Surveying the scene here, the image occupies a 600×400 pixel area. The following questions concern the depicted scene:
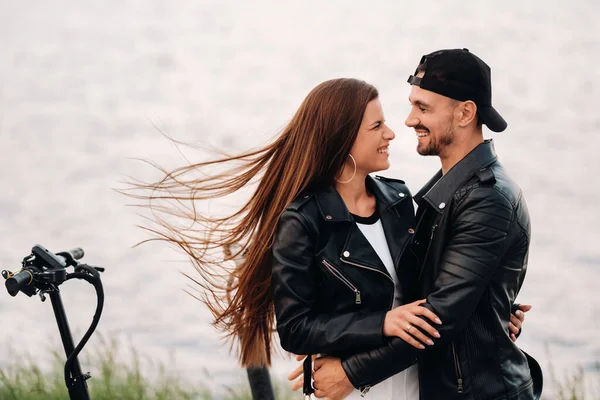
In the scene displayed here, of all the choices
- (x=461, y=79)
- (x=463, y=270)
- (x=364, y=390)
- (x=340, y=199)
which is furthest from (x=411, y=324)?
(x=461, y=79)

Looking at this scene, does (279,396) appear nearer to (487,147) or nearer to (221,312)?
(221,312)

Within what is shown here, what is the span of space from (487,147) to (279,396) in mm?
2485

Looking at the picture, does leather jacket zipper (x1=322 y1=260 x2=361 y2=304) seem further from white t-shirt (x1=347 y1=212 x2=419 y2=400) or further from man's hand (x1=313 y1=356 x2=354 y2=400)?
man's hand (x1=313 y1=356 x2=354 y2=400)

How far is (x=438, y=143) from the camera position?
3576 millimetres

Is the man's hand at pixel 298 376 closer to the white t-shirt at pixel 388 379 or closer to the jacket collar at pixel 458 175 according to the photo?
the white t-shirt at pixel 388 379

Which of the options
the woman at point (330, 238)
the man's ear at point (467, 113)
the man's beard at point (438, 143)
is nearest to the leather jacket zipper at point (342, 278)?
the woman at point (330, 238)

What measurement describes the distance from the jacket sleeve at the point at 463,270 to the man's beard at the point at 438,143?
318 millimetres

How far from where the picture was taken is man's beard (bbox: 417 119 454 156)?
355 centimetres

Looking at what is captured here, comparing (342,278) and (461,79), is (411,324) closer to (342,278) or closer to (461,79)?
(342,278)

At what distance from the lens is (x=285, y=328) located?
3406 mm

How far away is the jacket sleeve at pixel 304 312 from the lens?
3.33 m

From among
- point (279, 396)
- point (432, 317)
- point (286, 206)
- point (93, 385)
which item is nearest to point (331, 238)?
point (286, 206)

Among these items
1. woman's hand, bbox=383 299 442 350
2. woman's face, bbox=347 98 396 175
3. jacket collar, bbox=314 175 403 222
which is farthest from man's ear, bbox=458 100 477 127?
woman's hand, bbox=383 299 442 350

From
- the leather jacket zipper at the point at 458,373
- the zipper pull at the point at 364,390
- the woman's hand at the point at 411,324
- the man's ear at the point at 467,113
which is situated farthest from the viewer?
the man's ear at the point at 467,113
